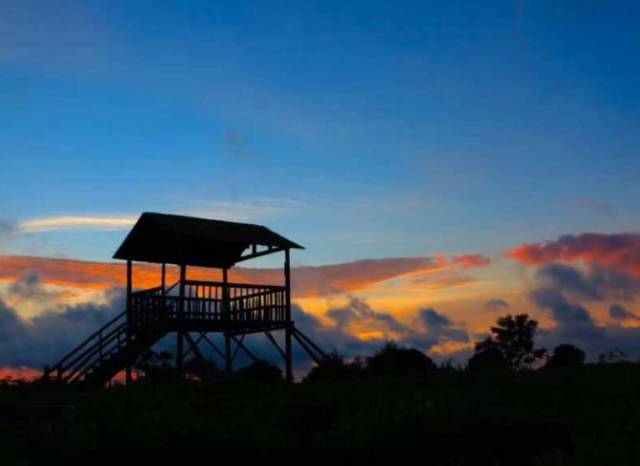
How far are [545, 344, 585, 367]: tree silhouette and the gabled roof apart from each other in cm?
1311

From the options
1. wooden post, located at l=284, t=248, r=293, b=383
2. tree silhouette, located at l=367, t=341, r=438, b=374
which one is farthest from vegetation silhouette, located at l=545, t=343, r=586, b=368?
wooden post, located at l=284, t=248, r=293, b=383

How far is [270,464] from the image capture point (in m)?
17.6

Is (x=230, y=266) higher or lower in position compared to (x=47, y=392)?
higher

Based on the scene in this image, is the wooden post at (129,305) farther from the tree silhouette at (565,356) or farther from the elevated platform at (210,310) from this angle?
the tree silhouette at (565,356)

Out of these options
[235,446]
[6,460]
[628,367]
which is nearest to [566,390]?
[628,367]

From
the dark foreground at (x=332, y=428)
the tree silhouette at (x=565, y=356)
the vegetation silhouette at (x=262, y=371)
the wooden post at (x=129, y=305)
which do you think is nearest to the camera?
the dark foreground at (x=332, y=428)

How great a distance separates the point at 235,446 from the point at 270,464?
0.96 m

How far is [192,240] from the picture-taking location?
3641cm

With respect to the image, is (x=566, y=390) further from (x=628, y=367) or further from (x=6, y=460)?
(x=6, y=460)

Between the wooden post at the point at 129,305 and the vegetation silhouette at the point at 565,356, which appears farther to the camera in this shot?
the vegetation silhouette at the point at 565,356

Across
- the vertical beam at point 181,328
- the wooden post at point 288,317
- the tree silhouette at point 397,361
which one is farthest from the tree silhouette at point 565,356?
the vertical beam at point 181,328

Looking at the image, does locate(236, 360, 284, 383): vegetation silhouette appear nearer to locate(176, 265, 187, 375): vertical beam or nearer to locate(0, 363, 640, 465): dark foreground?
locate(176, 265, 187, 375): vertical beam

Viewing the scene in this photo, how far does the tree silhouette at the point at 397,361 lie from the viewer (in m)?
32.5

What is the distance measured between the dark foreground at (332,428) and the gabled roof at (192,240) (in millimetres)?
9343
